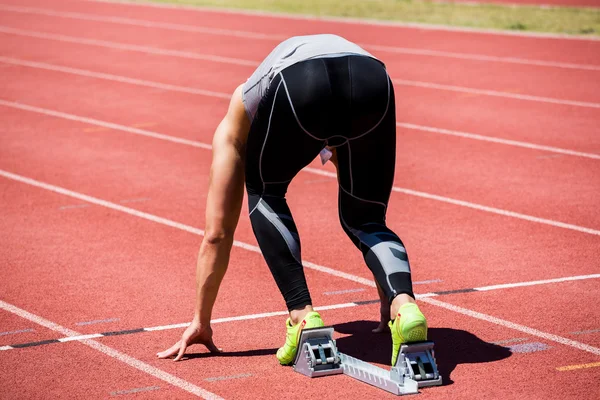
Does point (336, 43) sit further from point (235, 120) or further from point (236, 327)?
point (236, 327)

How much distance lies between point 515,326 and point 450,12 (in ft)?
61.5

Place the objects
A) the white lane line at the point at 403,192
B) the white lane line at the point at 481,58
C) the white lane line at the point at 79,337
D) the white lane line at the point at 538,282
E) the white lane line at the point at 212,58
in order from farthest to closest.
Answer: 1. the white lane line at the point at 481,58
2. the white lane line at the point at 212,58
3. the white lane line at the point at 403,192
4. the white lane line at the point at 538,282
5. the white lane line at the point at 79,337

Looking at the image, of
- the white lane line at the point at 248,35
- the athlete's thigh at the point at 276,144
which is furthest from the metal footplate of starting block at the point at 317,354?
the white lane line at the point at 248,35

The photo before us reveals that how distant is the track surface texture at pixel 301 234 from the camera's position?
4.87 meters

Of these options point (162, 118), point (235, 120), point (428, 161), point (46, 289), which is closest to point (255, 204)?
point (235, 120)

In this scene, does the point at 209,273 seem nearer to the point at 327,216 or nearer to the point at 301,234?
the point at 301,234

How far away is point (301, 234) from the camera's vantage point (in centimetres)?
759

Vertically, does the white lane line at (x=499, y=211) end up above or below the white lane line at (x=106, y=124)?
above

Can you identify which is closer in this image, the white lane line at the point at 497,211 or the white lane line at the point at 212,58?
the white lane line at the point at 497,211

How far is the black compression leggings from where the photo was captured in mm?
4605

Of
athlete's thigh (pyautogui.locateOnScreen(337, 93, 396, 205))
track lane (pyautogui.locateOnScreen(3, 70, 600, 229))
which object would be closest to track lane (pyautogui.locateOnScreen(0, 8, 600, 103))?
track lane (pyautogui.locateOnScreen(3, 70, 600, 229))

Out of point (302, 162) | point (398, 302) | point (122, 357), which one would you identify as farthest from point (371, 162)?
point (122, 357)

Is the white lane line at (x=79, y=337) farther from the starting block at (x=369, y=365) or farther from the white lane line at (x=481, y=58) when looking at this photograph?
the white lane line at (x=481, y=58)

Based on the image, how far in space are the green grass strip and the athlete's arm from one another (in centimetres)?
1526
